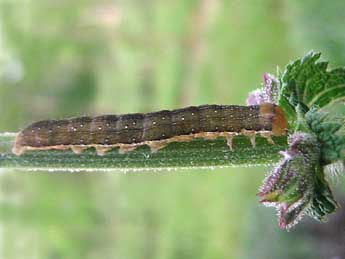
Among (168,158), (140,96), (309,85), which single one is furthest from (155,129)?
(140,96)

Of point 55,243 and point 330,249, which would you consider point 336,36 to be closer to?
point 330,249

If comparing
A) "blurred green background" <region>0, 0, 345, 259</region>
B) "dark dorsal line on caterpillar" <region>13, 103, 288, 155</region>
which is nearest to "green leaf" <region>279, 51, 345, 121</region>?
"dark dorsal line on caterpillar" <region>13, 103, 288, 155</region>

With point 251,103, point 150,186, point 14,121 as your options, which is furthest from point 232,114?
point 14,121

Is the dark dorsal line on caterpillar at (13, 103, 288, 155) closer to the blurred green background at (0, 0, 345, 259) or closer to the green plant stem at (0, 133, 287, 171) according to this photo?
the green plant stem at (0, 133, 287, 171)

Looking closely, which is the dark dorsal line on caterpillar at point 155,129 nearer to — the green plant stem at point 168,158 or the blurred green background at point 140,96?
the green plant stem at point 168,158

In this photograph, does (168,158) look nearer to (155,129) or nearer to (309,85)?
(155,129)
